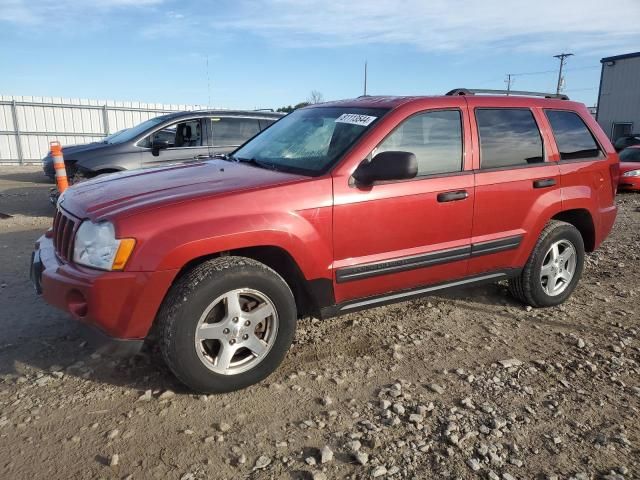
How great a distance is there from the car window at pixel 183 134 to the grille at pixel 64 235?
5.19 metres

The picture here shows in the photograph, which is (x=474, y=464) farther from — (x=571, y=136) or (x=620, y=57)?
(x=620, y=57)

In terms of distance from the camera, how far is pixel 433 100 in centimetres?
366

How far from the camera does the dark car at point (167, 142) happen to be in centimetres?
779

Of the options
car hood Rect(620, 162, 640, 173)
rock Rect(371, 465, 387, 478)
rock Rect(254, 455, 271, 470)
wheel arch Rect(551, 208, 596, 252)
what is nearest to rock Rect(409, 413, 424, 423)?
rock Rect(371, 465, 387, 478)

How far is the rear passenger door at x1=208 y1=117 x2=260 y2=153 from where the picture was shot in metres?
8.36

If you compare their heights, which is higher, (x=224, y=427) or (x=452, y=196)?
(x=452, y=196)

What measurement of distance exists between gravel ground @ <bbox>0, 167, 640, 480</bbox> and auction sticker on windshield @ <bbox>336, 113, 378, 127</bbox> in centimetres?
158

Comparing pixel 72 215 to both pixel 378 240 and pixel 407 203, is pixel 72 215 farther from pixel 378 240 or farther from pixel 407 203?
pixel 407 203

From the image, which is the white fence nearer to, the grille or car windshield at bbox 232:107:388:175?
car windshield at bbox 232:107:388:175

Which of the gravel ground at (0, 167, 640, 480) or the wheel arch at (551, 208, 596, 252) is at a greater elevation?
the wheel arch at (551, 208, 596, 252)

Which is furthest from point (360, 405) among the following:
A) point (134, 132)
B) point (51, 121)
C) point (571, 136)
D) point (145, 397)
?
point (51, 121)

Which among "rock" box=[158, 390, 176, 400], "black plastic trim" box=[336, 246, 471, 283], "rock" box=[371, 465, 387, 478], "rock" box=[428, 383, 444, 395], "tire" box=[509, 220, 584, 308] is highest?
"black plastic trim" box=[336, 246, 471, 283]

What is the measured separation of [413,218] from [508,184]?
951mm

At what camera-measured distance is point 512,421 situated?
8.87 ft
